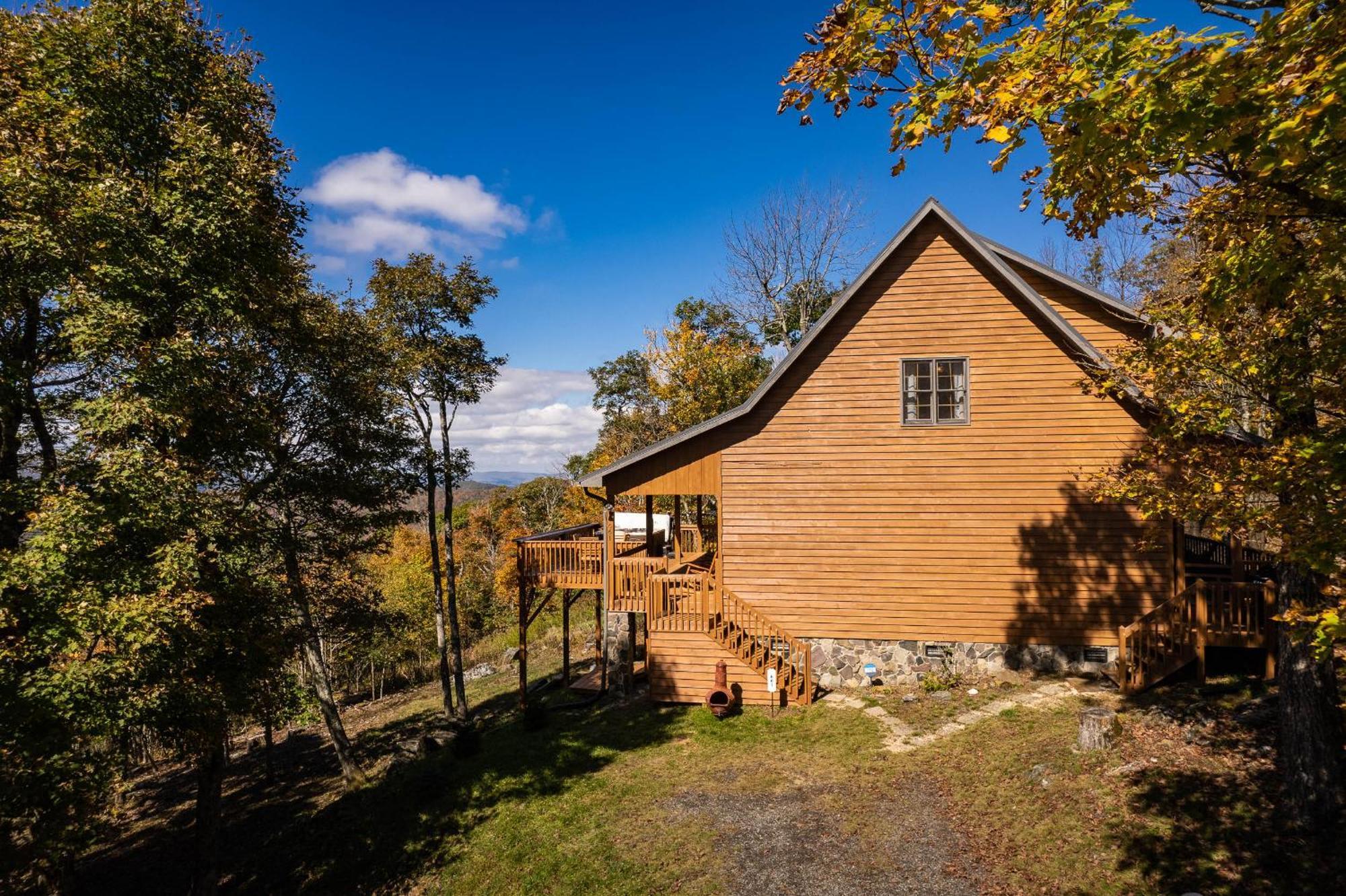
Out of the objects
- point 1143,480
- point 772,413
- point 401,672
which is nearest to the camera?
point 1143,480

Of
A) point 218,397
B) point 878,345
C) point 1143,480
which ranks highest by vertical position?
point 878,345

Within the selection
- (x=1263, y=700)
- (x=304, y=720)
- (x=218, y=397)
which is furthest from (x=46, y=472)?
(x=1263, y=700)

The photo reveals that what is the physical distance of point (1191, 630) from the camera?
12.1m

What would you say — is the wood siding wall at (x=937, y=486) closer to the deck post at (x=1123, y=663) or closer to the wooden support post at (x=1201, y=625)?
the wooden support post at (x=1201, y=625)

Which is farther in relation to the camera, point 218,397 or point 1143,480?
point 218,397

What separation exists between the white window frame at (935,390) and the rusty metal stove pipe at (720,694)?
7313 millimetres

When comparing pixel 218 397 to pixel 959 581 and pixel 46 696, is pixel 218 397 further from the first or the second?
pixel 959 581

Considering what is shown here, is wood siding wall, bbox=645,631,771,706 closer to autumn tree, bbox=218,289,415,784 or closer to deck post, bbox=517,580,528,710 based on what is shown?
deck post, bbox=517,580,528,710

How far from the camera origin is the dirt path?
308 inches

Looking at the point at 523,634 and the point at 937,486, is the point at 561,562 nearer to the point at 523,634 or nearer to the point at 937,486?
the point at 523,634

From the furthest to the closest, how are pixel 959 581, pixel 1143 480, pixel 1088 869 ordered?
pixel 959 581 → pixel 1143 480 → pixel 1088 869

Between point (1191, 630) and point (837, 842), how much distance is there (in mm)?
9066

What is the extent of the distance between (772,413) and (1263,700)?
10.3 metres

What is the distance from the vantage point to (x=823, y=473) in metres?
14.6
